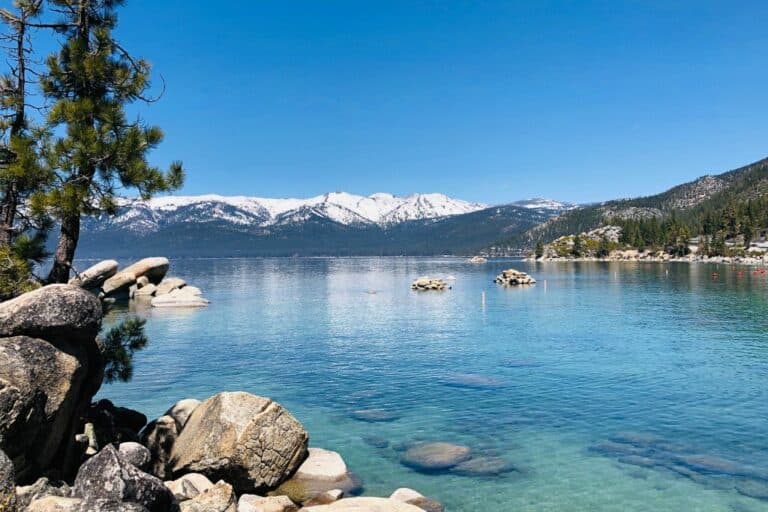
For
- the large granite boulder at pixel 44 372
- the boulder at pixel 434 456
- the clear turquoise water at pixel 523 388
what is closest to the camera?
the large granite boulder at pixel 44 372

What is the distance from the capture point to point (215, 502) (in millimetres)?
14781

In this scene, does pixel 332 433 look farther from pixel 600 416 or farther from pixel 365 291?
pixel 365 291

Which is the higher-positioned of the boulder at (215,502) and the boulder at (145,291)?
the boulder at (145,291)

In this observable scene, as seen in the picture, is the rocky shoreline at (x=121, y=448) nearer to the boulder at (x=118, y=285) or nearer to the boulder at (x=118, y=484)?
the boulder at (x=118, y=484)

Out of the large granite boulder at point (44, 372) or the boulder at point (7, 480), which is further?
the large granite boulder at point (44, 372)

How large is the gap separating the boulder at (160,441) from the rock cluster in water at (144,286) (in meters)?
69.9

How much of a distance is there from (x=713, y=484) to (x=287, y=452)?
15.4m

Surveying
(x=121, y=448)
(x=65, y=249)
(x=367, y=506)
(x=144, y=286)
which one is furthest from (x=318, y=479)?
(x=144, y=286)

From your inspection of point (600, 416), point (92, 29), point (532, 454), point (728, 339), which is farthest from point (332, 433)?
point (728, 339)

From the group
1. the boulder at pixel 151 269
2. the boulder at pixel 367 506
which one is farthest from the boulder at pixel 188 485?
the boulder at pixel 151 269

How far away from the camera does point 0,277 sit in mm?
15812

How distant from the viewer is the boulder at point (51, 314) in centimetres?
1433

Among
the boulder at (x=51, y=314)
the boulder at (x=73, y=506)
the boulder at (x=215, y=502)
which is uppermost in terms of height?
the boulder at (x=51, y=314)

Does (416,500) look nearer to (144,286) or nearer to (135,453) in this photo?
(135,453)
